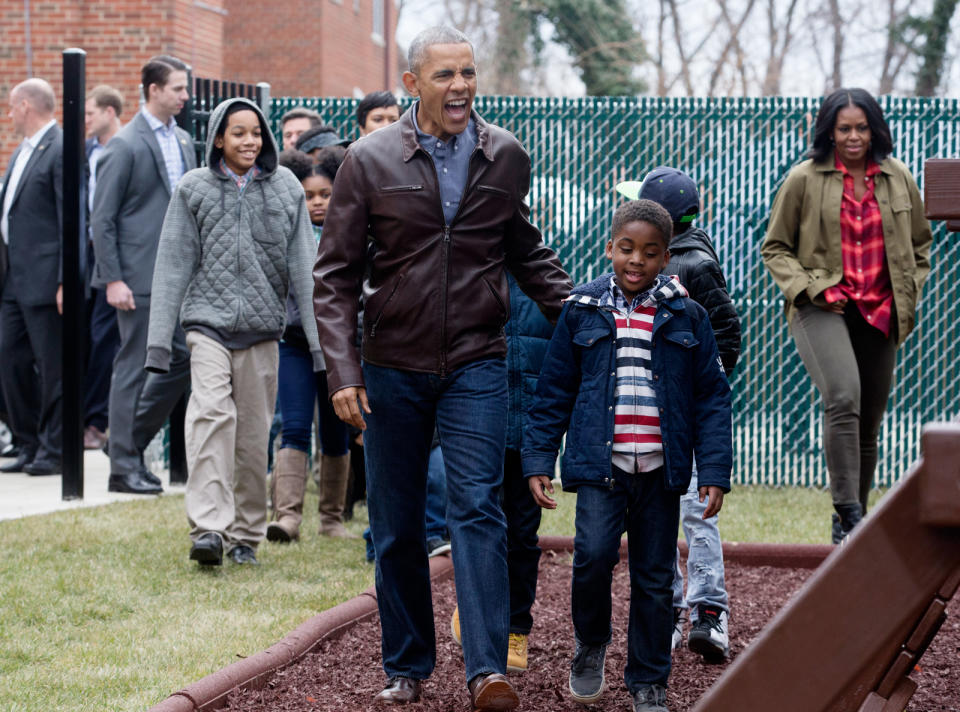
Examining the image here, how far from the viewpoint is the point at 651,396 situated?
4465 mm

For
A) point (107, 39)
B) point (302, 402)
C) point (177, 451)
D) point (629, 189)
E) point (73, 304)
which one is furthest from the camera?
point (107, 39)

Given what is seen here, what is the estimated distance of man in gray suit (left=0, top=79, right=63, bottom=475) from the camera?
1013cm

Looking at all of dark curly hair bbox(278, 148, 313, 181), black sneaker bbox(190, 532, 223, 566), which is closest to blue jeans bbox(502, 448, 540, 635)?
black sneaker bbox(190, 532, 223, 566)

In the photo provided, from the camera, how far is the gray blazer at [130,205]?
908cm

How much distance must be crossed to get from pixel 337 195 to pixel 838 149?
3.36 metres

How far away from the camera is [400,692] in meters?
4.66

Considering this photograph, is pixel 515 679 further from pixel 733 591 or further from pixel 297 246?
pixel 297 246

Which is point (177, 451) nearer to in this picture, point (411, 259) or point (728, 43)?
point (411, 259)

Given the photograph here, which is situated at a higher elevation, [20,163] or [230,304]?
[20,163]

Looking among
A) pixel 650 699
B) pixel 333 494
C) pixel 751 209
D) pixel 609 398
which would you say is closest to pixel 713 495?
pixel 609 398

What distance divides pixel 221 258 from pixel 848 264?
3144mm

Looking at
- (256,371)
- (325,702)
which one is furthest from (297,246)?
(325,702)

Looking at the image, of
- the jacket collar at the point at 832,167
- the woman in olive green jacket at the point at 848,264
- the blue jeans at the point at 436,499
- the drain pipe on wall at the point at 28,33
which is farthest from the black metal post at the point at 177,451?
the drain pipe on wall at the point at 28,33

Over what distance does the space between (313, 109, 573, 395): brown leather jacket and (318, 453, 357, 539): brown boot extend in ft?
10.6
